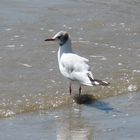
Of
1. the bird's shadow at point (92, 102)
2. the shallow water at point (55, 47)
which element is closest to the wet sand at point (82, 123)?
the bird's shadow at point (92, 102)

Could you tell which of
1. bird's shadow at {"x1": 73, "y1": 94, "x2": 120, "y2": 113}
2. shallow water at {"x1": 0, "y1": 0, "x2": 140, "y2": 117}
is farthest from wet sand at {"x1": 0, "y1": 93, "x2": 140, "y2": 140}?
shallow water at {"x1": 0, "y1": 0, "x2": 140, "y2": 117}

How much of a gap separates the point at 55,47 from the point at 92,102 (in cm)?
229

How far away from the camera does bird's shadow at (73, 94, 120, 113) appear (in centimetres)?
848

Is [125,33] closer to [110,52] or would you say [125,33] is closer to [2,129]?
[110,52]

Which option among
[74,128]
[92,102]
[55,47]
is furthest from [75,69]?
[55,47]

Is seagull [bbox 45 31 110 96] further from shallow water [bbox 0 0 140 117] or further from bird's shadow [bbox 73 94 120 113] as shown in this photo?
shallow water [bbox 0 0 140 117]

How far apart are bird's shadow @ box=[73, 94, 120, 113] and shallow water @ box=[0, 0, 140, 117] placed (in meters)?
0.09

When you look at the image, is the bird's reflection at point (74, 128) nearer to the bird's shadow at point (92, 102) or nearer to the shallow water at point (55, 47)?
the bird's shadow at point (92, 102)

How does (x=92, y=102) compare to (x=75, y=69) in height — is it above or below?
below

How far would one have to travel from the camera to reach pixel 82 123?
777cm

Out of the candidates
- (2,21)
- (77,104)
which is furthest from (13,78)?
(2,21)

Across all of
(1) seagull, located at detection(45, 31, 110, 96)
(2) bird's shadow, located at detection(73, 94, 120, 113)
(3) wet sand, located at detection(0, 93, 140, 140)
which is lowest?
(2) bird's shadow, located at detection(73, 94, 120, 113)

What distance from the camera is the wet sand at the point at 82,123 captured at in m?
7.24

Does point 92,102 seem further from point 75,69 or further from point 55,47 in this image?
point 55,47
